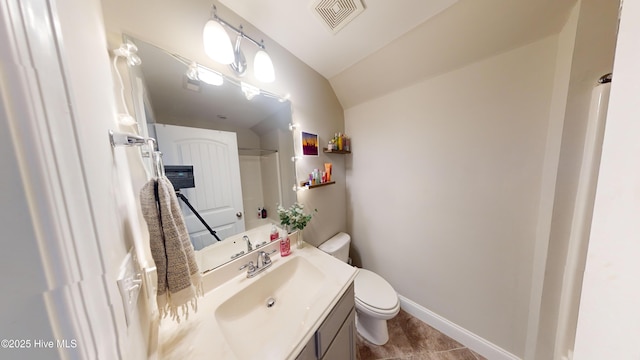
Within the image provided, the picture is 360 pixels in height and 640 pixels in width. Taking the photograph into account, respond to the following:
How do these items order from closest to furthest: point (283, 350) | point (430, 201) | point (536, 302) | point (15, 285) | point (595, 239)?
point (15, 285) < point (595, 239) < point (283, 350) < point (536, 302) < point (430, 201)

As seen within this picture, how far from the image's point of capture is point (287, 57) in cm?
120

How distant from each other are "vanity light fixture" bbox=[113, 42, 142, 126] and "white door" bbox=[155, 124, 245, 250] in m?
0.12

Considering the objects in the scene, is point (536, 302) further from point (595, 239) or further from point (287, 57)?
point (287, 57)

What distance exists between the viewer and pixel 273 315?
88cm

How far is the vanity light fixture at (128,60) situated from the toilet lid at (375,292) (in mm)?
1532

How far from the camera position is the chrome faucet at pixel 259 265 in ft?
3.17

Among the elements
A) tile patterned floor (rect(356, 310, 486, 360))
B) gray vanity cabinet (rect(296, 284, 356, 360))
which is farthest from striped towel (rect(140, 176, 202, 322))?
tile patterned floor (rect(356, 310, 486, 360))

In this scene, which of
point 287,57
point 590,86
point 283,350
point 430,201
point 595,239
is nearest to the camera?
point 595,239

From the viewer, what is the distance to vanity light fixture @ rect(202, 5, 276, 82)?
81 centimetres

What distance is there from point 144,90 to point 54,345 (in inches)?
34.7

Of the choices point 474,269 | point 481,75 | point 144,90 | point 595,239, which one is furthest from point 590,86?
point 144,90

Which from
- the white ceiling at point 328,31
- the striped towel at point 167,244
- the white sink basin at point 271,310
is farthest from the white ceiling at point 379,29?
→ the white sink basin at point 271,310

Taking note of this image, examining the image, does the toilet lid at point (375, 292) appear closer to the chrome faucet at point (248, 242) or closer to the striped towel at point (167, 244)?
the chrome faucet at point (248, 242)

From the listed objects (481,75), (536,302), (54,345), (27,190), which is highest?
(481,75)
